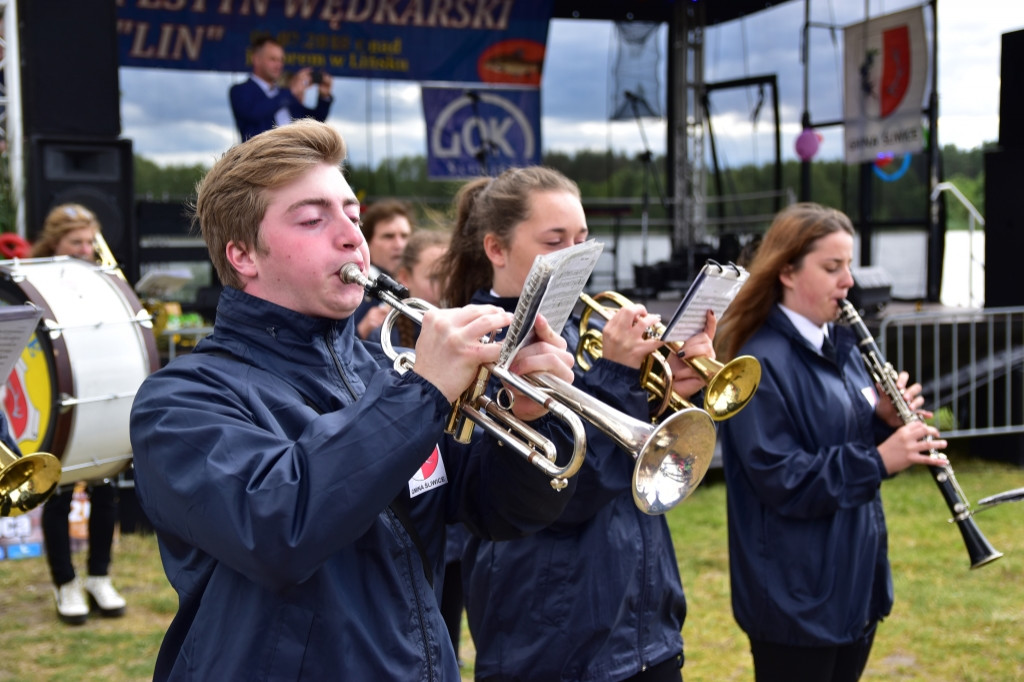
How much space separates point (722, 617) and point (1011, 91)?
3.02 metres

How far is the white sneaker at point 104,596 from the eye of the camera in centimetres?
524

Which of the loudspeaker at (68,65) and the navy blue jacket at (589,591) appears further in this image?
the loudspeaker at (68,65)

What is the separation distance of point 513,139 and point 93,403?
10.2 m

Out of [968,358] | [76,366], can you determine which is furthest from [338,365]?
[968,358]

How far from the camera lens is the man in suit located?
10195mm

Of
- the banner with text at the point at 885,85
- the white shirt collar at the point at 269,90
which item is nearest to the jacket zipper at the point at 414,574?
the white shirt collar at the point at 269,90

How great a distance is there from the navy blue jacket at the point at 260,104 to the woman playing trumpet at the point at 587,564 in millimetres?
7985

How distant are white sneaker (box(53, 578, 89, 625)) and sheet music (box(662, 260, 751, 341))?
159 inches

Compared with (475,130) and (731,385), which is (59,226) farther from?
(475,130)

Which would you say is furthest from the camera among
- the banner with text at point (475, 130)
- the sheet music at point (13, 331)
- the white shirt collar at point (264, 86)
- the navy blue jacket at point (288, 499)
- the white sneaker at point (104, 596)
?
the banner with text at point (475, 130)

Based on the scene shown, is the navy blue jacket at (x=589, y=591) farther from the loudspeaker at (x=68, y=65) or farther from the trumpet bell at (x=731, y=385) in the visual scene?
the loudspeaker at (x=68, y=65)

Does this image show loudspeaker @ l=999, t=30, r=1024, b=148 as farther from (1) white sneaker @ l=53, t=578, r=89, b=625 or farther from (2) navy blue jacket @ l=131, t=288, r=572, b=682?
(1) white sneaker @ l=53, t=578, r=89, b=625

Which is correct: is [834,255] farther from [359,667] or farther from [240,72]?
[240,72]

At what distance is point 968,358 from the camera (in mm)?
8500
